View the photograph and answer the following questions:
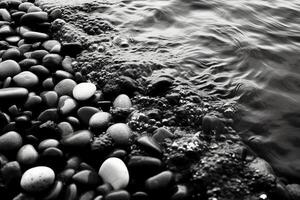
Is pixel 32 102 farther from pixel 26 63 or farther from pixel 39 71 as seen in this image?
pixel 26 63

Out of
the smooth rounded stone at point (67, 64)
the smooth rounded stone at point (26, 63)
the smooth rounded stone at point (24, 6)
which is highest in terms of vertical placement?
the smooth rounded stone at point (24, 6)

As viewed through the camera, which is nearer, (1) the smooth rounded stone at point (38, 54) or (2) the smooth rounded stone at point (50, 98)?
(2) the smooth rounded stone at point (50, 98)

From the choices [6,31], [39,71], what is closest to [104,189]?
[39,71]

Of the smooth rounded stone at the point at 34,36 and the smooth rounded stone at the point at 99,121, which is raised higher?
the smooth rounded stone at the point at 34,36

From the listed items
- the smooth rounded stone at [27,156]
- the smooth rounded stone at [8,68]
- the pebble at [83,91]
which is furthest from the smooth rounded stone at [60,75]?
the smooth rounded stone at [27,156]

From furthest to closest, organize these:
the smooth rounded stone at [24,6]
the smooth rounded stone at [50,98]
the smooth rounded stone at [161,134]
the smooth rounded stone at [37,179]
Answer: the smooth rounded stone at [24,6]
the smooth rounded stone at [50,98]
the smooth rounded stone at [161,134]
the smooth rounded stone at [37,179]

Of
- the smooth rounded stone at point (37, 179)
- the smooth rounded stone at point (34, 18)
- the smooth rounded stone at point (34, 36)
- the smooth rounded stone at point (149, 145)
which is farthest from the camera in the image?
the smooth rounded stone at point (34, 18)

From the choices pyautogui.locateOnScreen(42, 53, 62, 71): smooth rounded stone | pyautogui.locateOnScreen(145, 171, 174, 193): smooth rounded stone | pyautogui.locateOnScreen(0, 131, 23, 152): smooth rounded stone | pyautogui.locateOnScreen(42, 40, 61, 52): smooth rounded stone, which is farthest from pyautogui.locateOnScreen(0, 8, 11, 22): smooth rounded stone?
pyautogui.locateOnScreen(145, 171, 174, 193): smooth rounded stone

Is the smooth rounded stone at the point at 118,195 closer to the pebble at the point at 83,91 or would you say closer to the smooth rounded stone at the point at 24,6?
the pebble at the point at 83,91
